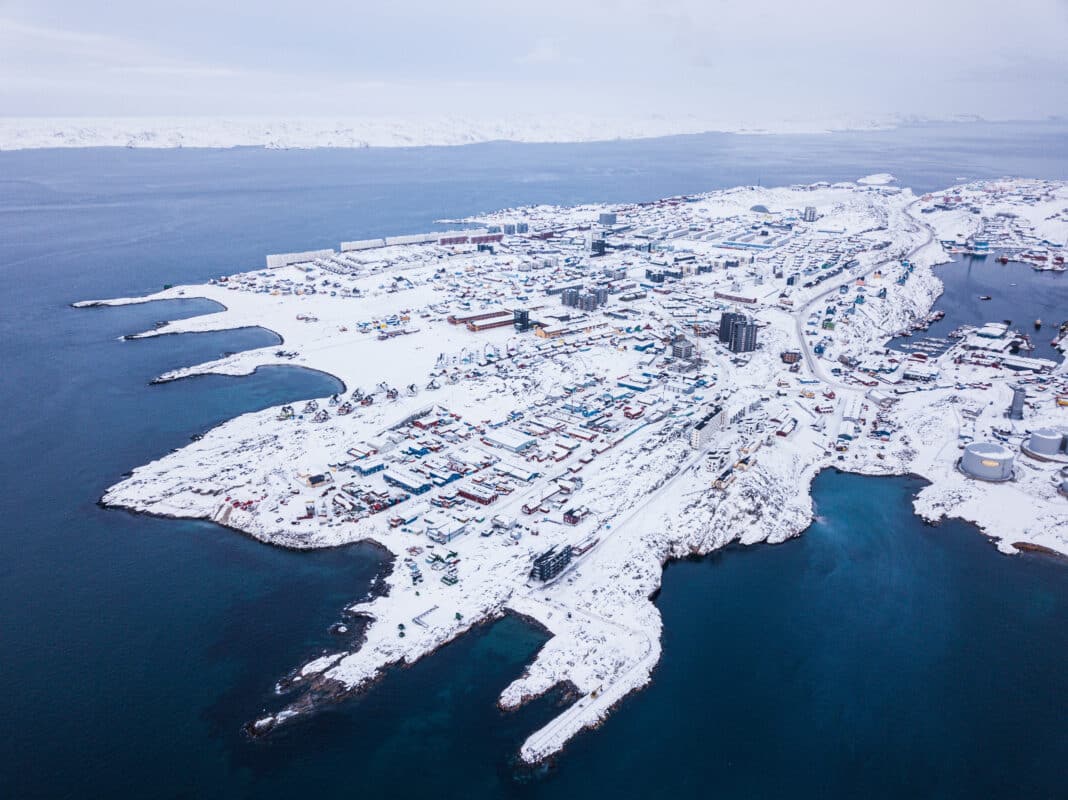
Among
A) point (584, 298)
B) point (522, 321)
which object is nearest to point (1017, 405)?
point (584, 298)

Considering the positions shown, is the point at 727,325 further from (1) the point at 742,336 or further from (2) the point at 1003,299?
(2) the point at 1003,299

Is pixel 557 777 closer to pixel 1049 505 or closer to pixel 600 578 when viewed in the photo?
pixel 600 578

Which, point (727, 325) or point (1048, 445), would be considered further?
point (727, 325)

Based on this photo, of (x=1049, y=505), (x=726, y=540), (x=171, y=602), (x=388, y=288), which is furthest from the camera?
(x=388, y=288)

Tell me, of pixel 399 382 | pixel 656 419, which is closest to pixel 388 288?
pixel 399 382

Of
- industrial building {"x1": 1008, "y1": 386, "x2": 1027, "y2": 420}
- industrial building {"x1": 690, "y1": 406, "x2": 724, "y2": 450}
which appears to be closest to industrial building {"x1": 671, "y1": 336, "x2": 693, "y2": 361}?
industrial building {"x1": 690, "y1": 406, "x2": 724, "y2": 450}

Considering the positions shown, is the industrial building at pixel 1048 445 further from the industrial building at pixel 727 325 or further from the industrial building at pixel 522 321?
the industrial building at pixel 522 321
